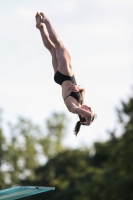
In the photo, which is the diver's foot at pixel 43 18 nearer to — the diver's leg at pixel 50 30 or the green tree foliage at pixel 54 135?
the diver's leg at pixel 50 30

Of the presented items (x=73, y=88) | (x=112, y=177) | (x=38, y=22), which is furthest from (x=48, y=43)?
(x=112, y=177)

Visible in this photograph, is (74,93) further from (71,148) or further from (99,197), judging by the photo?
(71,148)

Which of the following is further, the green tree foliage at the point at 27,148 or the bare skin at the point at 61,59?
the green tree foliage at the point at 27,148

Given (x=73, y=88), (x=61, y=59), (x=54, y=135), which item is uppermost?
(x=54, y=135)

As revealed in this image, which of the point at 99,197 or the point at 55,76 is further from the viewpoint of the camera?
the point at 99,197

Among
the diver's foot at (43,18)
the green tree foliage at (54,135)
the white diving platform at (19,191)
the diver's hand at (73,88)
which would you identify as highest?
the green tree foliage at (54,135)

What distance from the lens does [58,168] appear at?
52.2 meters

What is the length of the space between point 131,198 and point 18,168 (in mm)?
18976

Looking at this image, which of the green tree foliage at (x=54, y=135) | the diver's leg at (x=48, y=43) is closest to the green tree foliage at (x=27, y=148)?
the green tree foliage at (x=54, y=135)

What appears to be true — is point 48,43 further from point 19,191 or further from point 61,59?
point 19,191

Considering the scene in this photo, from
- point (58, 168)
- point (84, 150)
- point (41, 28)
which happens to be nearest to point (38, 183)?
point (58, 168)

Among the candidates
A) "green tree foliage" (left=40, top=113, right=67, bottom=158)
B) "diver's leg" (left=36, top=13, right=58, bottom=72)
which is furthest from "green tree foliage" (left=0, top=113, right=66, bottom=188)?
"diver's leg" (left=36, top=13, right=58, bottom=72)

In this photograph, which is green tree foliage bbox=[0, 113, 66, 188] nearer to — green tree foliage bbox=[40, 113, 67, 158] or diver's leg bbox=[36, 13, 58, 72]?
green tree foliage bbox=[40, 113, 67, 158]

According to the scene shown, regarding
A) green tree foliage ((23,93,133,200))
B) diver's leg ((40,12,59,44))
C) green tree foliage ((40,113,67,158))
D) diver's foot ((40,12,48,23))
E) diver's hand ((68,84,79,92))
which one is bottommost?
diver's hand ((68,84,79,92))
